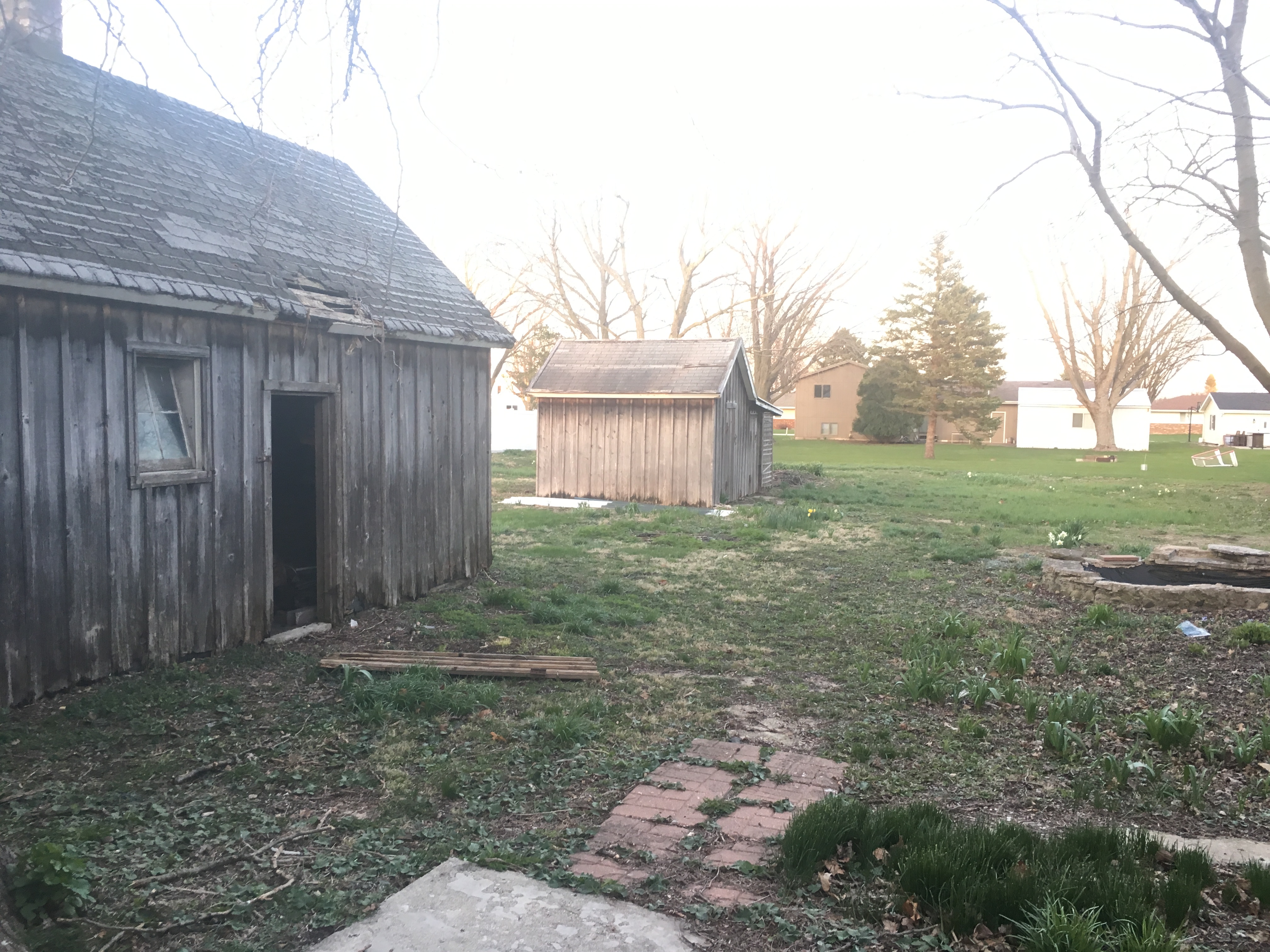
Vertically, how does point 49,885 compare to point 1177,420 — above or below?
below

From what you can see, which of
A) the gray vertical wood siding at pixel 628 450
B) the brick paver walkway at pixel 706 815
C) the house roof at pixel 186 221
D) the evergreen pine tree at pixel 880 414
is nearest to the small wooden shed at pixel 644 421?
the gray vertical wood siding at pixel 628 450

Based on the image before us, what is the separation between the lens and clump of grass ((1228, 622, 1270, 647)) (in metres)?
7.66

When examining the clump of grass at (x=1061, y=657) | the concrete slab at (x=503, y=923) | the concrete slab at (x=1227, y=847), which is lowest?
the concrete slab at (x=503, y=923)

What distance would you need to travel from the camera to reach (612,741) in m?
5.70

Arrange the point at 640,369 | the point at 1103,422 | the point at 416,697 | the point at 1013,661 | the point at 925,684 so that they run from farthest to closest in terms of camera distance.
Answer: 1. the point at 1103,422
2. the point at 640,369
3. the point at 1013,661
4. the point at 925,684
5. the point at 416,697

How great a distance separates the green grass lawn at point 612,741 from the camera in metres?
3.76

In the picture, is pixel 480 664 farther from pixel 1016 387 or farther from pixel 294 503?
pixel 1016 387

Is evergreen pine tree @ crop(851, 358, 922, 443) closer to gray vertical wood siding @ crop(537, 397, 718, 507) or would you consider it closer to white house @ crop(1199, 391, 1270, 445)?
gray vertical wood siding @ crop(537, 397, 718, 507)

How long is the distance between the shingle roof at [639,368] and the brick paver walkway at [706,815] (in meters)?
14.7

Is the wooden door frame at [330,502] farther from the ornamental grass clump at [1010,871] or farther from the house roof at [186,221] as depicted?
the ornamental grass clump at [1010,871]

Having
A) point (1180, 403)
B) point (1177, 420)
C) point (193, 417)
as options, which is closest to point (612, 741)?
point (193, 417)

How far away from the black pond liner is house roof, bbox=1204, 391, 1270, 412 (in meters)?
81.6

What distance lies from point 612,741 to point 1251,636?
5.77 meters

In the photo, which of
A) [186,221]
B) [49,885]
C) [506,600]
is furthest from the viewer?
[506,600]
